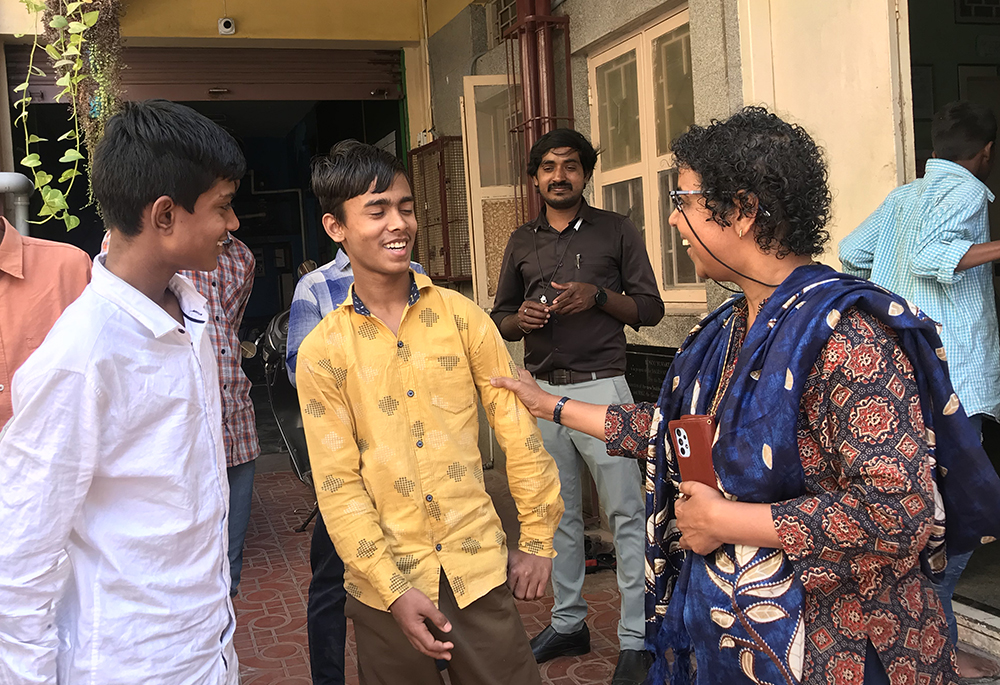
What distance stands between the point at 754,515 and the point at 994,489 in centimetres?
46

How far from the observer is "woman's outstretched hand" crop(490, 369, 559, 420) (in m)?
2.39

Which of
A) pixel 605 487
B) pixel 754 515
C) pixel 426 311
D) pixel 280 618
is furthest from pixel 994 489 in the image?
pixel 280 618

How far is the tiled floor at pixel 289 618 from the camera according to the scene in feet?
12.6

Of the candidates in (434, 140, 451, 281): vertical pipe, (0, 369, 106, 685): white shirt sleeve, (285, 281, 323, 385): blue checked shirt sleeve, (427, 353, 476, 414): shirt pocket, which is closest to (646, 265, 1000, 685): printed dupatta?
(427, 353, 476, 414): shirt pocket

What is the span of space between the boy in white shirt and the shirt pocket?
64 cm

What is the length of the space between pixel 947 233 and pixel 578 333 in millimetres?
1498

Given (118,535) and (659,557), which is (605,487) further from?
(118,535)

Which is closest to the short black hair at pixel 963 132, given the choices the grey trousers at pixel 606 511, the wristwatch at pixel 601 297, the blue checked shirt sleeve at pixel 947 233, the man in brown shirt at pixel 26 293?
the blue checked shirt sleeve at pixel 947 233

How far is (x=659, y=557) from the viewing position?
2.03 m

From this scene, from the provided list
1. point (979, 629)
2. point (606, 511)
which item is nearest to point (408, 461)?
point (606, 511)

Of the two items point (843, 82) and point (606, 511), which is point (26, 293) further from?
point (843, 82)

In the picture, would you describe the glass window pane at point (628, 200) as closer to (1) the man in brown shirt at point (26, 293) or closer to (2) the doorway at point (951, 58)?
(2) the doorway at point (951, 58)

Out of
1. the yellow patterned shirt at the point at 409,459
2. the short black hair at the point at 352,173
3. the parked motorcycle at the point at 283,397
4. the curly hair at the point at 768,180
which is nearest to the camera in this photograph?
the curly hair at the point at 768,180

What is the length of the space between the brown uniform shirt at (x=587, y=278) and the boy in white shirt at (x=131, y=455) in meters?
2.27
